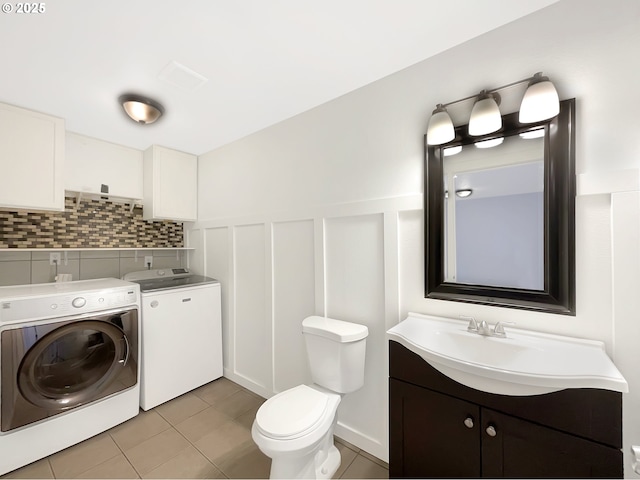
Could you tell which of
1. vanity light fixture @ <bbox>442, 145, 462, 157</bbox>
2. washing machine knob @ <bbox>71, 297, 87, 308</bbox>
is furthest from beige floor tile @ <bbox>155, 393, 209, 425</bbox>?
vanity light fixture @ <bbox>442, 145, 462, 157</bbox>

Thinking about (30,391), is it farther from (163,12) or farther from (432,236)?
(432,236)

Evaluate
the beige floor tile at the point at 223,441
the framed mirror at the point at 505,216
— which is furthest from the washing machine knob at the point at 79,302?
the framed mirror at the point at 505,216

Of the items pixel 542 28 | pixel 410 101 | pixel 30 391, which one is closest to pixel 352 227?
pixel 410 101

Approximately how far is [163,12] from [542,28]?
5.45 feet

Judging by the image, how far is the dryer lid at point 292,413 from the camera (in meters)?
1.21

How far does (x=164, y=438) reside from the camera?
1.80 m

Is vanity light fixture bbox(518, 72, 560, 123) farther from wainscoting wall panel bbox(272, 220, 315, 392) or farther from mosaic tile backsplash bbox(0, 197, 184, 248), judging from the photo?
mosaic tile backsplash bbox(0, 197, 184, 248)

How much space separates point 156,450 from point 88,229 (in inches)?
77.0

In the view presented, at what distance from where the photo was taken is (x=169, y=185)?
8.73 ft

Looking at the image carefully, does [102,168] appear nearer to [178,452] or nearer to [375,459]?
[178,452]

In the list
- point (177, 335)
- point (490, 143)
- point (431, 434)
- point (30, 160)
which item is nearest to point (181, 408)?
point (177, 335)

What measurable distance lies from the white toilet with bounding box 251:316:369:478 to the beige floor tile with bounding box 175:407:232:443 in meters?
0.83

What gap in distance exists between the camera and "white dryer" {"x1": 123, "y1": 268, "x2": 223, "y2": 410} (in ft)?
6.91

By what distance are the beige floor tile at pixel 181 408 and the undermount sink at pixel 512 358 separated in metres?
1.83
